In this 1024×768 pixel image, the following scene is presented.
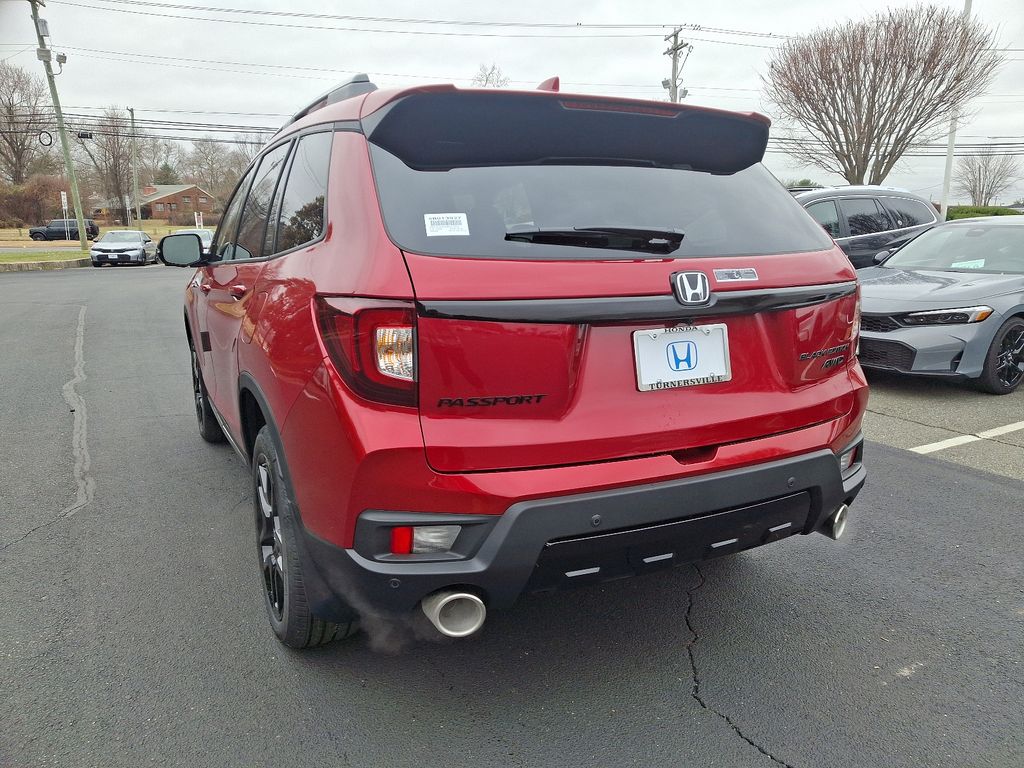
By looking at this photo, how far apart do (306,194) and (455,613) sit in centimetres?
143

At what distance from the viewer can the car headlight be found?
5.90 m

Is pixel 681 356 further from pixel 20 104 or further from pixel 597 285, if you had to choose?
pixel 20 104

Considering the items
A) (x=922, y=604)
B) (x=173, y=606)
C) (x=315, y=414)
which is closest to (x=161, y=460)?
(x=173, y=606)

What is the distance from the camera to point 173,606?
9.53 feet

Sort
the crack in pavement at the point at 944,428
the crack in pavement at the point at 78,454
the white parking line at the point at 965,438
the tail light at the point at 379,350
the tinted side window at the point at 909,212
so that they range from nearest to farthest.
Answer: the tail light at the point at 379,350, the crack in pavement at the point at 78,454, the white parking line at the point at 965,438, the crack in pavement at the point at 944,428, the tinted side window at the point at 909,212

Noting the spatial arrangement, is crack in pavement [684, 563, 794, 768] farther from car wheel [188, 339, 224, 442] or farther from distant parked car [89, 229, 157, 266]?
distant parked car [89, 229, 157, 266]

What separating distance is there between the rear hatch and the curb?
93.6ft

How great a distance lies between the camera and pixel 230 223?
3.77 meters

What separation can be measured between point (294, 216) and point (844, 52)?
1051 inches

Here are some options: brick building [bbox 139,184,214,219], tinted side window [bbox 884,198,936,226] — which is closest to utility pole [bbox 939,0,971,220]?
tinted side window [bbox 884,198,936,226]

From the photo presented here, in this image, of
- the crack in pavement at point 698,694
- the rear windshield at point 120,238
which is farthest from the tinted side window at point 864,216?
the rear windshield at point 120,238

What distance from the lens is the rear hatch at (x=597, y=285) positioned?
188 centimetres

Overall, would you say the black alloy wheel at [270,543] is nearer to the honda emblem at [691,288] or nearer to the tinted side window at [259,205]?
the tinted side window at [259,205]

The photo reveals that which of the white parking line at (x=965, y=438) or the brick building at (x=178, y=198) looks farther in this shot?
the brick building at (x=178, y=198)
